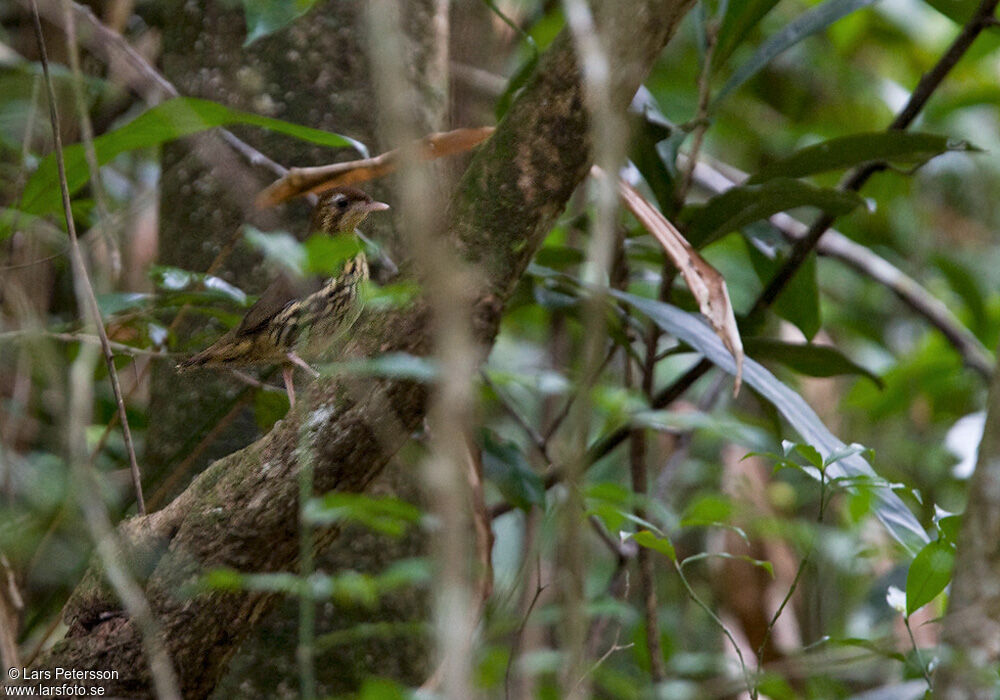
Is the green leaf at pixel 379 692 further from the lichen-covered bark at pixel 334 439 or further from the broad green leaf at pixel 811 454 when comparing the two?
the broad green leaf at pixel 811 454

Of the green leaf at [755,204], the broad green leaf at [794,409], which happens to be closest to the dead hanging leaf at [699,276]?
the broad green leaf at [794,409]

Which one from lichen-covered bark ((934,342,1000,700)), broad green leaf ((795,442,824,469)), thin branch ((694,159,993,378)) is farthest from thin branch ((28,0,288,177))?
lichen-covered bark ((934,342,1000,700))

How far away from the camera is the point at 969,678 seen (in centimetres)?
112

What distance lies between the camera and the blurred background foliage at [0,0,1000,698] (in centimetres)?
218

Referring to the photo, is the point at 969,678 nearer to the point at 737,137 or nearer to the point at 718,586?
the point at 718,586

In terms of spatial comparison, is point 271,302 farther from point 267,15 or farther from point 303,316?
point 267,15

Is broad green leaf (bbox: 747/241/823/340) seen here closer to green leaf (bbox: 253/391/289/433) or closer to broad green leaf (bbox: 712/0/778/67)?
broad green leaf (bbox: 712/0/778/67)

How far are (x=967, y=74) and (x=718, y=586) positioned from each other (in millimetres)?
2934

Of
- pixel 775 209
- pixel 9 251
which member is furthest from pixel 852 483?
pixel 9 251

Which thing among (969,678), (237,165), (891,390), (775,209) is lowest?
A: (891,390)

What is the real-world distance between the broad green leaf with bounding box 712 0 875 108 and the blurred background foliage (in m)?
0.01

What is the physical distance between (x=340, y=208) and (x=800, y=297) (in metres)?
1.31

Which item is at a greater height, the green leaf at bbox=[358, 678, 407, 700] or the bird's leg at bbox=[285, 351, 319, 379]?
the green leaf at bbox=[358, 678, 407, 700]

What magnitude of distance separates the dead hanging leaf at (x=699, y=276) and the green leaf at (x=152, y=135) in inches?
25.5
